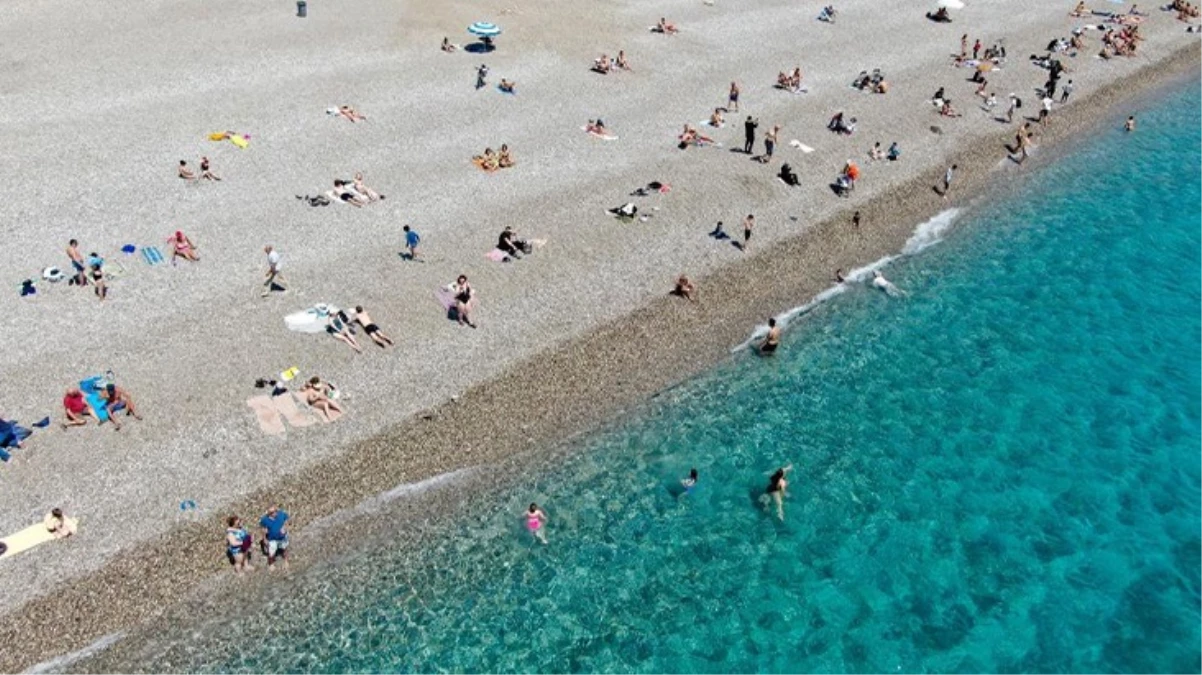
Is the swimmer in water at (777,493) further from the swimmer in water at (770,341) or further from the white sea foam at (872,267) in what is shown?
the white sea foam at (872,267)

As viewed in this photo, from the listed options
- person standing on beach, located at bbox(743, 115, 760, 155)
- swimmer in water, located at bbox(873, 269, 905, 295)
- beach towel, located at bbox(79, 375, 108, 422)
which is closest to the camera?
beach towel, located at bbox(79, 375, 108, 422)

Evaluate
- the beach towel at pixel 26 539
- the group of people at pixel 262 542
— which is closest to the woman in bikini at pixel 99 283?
the beach towel at pixel 26 539

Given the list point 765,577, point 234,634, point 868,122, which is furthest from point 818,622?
point 868,122

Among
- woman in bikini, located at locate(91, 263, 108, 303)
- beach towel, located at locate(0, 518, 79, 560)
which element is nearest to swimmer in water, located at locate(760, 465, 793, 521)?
beach towel, located at locate(0, 518, 79, 560)

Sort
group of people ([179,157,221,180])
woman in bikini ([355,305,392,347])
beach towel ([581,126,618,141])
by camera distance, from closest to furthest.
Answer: woman in bikini ([355,305,392,347]) < group of people ([179,157,221,180]) < beach towel ([581,126,618,141])

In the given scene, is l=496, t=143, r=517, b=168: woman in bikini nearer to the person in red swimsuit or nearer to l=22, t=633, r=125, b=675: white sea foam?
the person in red swimsuit

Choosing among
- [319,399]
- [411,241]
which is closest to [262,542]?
[319,399]

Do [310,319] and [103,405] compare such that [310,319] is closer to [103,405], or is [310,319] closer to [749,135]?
[103,405]
